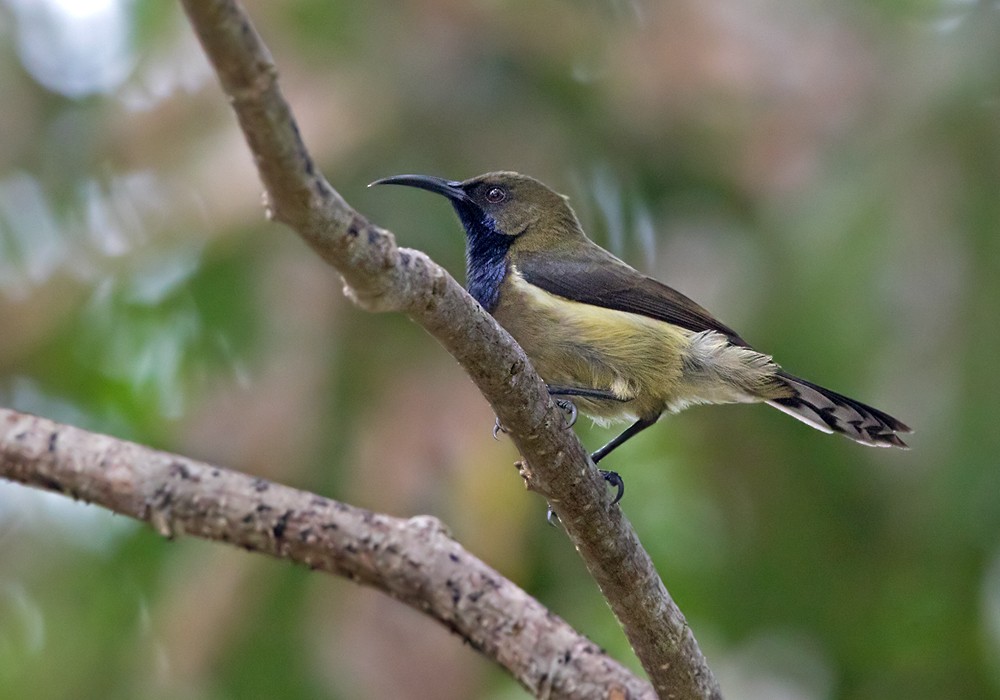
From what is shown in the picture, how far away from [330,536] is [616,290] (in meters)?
1.48

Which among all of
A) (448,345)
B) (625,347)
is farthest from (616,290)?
(448,345)

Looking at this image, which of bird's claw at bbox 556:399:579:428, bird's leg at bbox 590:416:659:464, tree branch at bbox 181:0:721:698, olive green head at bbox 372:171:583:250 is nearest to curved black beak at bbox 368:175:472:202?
olive green head at bbox 372:171:583:250

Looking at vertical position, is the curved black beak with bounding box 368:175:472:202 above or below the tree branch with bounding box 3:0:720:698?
above

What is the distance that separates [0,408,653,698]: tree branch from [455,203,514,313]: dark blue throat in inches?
46.7

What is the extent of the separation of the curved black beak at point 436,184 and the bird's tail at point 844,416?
147cm

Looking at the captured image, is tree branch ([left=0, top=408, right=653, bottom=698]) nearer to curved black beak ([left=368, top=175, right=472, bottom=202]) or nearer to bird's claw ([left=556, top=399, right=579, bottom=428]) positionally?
bird's claw ([left=556, top=399, right=579, bottom=428])

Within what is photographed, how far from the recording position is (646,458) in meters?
6.67

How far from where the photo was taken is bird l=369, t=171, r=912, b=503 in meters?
4.08

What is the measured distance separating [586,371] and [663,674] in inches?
47.2

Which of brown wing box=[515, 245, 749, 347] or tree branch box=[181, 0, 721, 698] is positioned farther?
brown wing box=[515, 245, 749, 347]

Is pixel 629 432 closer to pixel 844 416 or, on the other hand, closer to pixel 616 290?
pixel 616 290

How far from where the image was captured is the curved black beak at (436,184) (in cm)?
435

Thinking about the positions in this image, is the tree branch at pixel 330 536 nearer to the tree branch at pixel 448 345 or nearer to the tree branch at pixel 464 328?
the tree branch at pixel 448 345

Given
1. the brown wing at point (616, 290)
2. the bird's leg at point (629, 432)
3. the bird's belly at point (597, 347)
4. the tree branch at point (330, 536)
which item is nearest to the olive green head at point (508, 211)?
the brown wing at point (616, 290)
